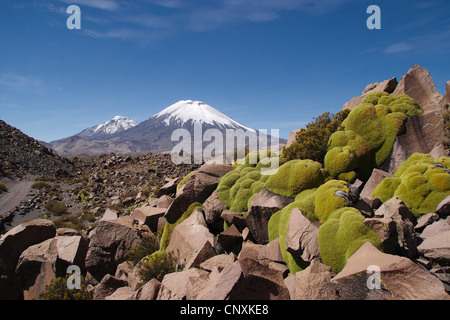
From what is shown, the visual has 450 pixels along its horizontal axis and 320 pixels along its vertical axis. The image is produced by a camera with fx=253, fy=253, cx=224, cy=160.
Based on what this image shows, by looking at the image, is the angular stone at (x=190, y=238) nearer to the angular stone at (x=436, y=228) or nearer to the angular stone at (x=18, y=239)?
the angular stone at (x=436, y=228)

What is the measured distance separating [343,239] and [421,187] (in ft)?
11.2

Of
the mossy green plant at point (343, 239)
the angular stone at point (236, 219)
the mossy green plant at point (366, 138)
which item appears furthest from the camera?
the mossy green plant at point (366, 138)

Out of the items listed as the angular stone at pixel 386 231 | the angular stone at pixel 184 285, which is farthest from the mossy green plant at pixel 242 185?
the angular stone at pixel 386 231

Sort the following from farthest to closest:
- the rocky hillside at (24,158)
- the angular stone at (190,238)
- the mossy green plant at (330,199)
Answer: the rocky hillside at (24,158), the angular stone at (190,238), the mossy green plant at (330,199)

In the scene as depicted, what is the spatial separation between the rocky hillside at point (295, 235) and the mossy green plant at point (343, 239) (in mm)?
21

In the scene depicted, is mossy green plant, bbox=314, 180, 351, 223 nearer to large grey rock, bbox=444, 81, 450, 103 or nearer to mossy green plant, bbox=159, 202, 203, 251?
mossy green plant, bbox=159, 202, 203, 251

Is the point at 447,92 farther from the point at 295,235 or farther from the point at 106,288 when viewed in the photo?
the point at 106,288

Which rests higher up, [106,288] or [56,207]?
[106,288]

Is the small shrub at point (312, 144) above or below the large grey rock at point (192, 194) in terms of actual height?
above

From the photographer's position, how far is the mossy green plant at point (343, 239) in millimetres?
5352

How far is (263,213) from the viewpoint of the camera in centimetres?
844

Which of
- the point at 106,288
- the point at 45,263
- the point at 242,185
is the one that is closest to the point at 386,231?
the point at 242,185

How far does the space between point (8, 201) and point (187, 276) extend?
29596 millimetres

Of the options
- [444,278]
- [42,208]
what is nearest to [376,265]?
[444,278]
